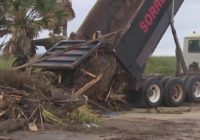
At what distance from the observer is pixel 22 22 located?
21.8 meters

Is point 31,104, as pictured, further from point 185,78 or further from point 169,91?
point 185,78

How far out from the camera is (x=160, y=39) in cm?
1844

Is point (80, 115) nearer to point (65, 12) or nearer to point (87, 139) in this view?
point (87, 139)

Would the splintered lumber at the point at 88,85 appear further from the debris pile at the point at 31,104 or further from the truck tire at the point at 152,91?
the truck tire at the point at 152,91

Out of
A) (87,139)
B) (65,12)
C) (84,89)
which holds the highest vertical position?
(65,12)

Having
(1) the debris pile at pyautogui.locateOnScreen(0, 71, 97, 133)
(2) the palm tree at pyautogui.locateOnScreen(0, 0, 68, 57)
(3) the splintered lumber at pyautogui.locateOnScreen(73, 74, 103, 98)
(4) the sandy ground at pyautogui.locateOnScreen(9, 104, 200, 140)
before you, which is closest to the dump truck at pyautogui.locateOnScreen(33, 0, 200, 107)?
(3) the splintered lumber at pyautogui.locateOnScreen(73, 74, 103, 98)

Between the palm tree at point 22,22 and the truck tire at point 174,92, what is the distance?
17.4 feet

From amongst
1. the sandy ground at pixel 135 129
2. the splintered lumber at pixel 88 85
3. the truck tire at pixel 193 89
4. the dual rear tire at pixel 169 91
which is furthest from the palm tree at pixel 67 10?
the sandy ground at pixel 135 129

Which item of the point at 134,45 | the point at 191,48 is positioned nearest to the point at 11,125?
the point at 134,45

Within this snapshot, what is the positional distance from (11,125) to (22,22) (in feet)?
33.8

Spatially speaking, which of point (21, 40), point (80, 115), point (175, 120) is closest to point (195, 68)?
point (21, 40)

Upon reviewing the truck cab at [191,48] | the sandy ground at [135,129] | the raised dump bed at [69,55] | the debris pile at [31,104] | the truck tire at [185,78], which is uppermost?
the truck cab at [191,48]

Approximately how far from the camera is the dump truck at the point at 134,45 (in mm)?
16672

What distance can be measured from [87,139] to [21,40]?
34.5ft
